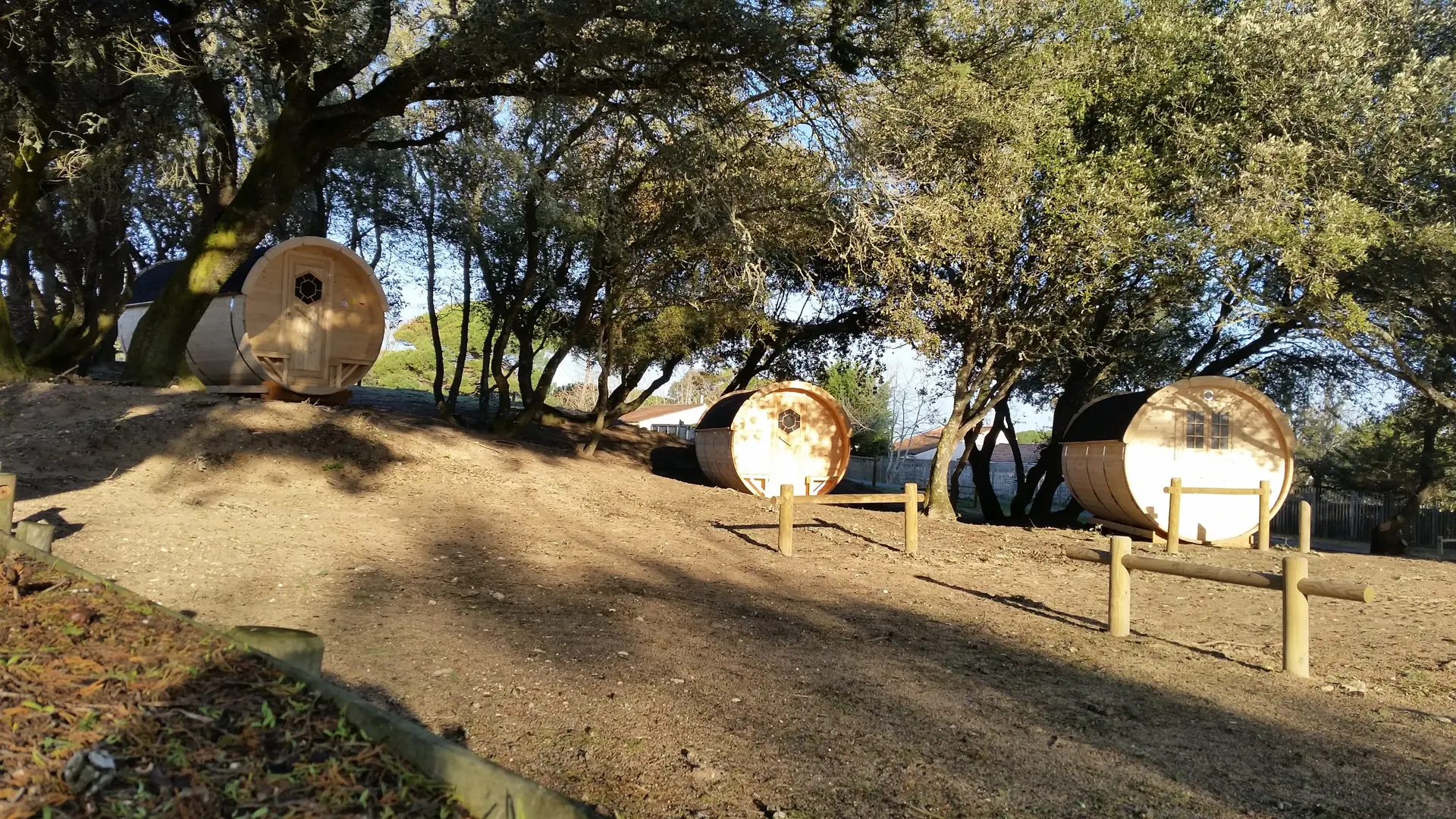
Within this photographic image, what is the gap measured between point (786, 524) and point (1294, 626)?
18.3 ft

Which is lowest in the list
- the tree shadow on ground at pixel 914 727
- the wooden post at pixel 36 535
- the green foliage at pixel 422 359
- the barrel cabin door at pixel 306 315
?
the tree shadow on ground at pixel 914 727

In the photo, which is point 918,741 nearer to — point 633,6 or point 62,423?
point 633,6

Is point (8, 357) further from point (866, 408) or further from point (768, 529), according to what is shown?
point (866, 408)

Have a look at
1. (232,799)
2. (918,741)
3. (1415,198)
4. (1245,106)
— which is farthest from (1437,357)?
(232,799)

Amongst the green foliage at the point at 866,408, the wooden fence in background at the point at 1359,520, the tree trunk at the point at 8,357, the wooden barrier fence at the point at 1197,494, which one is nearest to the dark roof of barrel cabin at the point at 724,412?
the wooden barrier fence at the point at 1197,494

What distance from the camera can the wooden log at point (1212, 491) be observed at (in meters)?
14.3

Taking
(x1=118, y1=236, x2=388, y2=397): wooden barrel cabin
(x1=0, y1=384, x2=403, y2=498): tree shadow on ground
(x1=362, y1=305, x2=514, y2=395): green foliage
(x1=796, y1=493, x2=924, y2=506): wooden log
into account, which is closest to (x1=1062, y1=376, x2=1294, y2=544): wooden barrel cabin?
(x1=796, y1=493, x2=924, y2=506): wooden log

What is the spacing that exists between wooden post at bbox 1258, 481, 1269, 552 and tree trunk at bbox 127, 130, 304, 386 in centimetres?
1442

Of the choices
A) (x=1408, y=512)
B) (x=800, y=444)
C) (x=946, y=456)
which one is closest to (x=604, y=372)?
(x=800, y=444)

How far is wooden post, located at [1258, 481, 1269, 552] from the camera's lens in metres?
14.8

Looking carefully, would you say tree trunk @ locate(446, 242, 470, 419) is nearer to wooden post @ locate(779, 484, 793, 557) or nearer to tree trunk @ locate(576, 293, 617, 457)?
tree trunk @ locate(576, 293, 617, 457)

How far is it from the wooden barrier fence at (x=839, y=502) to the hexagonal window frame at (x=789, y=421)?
5953 millimetres

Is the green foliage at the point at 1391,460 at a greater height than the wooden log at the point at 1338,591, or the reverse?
the green foliage at the point at 1391,460

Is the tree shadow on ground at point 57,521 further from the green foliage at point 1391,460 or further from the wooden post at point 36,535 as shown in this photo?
the green foliage at point 1391,460
